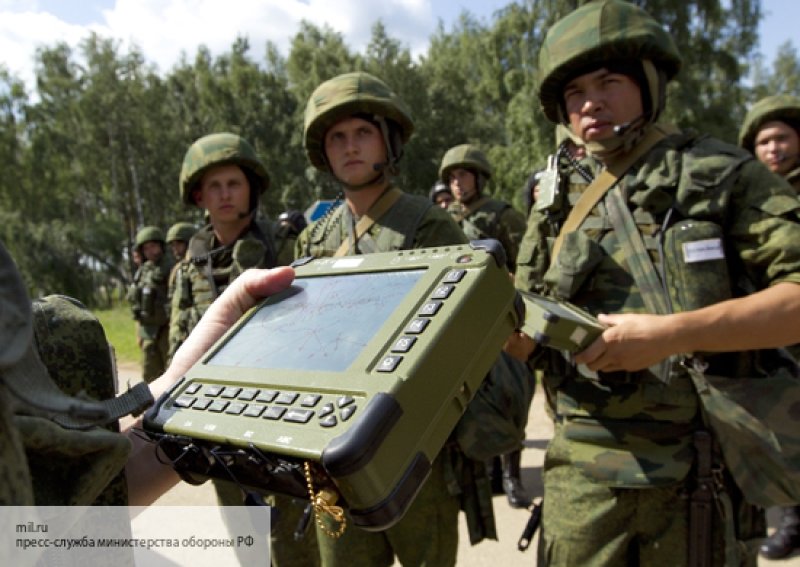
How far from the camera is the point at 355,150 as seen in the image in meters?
2.82

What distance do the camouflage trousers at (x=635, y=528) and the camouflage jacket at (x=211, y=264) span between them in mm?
2545

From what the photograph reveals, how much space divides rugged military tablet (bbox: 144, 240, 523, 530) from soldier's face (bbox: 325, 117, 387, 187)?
157 cm

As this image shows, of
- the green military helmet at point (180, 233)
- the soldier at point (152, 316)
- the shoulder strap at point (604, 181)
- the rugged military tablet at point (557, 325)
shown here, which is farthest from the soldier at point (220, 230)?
the green military helmet at point (180, 233)

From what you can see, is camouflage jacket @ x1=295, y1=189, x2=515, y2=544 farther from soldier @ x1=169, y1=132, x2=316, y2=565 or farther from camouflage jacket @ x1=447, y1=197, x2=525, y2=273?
camouflage jacket @ x1=447, y1=197, x2=525, y2=273

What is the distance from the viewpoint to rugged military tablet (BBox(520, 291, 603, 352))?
1.58 meters

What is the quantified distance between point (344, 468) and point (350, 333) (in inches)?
12.9

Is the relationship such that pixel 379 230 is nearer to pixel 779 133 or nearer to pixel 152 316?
pixel 779 133

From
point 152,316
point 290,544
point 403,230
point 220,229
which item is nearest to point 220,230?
point 220,229

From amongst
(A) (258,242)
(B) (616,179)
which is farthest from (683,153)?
(A) (258,242)

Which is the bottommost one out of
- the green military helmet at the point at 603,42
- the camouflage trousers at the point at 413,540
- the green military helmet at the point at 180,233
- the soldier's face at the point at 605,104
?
the camouflage trousers at the point at 413,540

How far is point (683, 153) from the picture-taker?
1998 mm

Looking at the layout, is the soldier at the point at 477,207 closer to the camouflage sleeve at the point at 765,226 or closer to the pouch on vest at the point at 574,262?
the pouch on vest at the point at 574,262

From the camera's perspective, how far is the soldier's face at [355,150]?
9.19 ft

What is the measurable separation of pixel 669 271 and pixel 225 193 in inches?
117
